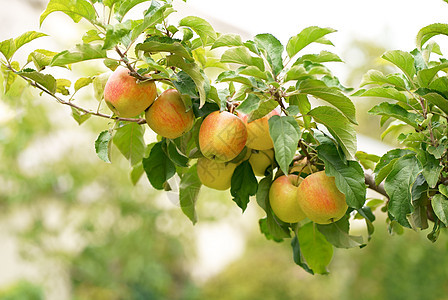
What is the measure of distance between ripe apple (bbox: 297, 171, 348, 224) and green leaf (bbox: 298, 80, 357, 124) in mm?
76

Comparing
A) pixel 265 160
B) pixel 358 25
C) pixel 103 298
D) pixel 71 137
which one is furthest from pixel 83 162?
pixel 358 25

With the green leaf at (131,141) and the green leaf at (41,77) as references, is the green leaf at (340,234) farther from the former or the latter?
the green leaf at (41,77)

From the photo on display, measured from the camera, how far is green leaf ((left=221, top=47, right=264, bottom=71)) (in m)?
0.49

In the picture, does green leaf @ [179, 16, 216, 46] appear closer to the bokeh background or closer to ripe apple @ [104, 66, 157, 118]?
ripe apple @ [104, 66, 157, 118]

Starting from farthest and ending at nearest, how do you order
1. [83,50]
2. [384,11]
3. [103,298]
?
[384,11] < [103,298] < [83,50]

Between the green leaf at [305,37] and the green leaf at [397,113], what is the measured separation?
10 cm

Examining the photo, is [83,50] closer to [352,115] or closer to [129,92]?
[129,92]

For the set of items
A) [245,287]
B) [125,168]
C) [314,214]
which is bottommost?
[245,287]

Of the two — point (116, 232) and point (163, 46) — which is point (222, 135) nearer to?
point (163, 46)

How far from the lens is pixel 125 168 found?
11.8ft

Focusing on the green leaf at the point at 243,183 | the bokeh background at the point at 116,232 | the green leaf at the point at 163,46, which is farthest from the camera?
the bokeh background at the point at 116,232

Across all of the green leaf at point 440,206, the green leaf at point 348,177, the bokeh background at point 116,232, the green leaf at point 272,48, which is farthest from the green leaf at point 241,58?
the bokeh background at point 116,232

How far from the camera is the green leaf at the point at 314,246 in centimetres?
67

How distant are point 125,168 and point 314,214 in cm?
319
